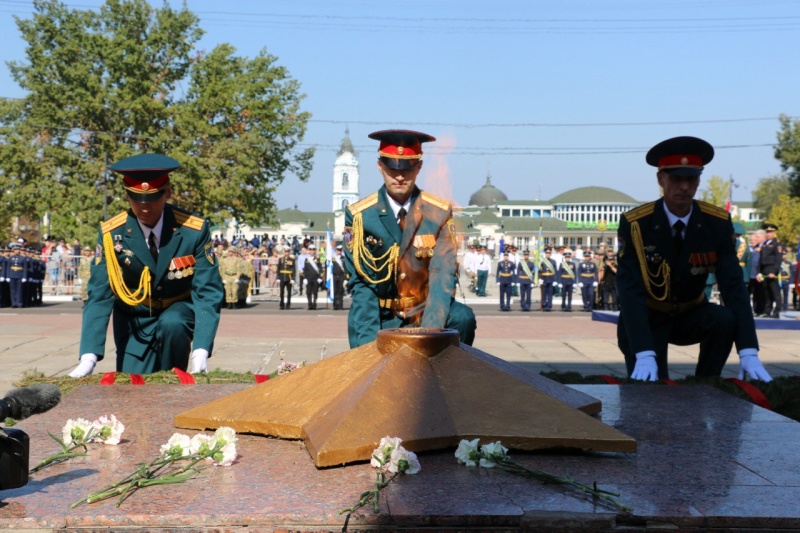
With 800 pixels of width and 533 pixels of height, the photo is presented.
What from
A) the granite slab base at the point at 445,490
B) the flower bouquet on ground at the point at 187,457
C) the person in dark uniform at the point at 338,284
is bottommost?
the granite slab base at the point at 445,490

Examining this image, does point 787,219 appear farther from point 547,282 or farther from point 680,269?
→ point 680,269

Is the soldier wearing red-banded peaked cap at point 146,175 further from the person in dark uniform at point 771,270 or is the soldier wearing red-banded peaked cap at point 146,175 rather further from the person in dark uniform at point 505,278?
the person in dark uniform at point 505,278

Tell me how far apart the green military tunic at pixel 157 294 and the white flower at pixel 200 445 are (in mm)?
2614

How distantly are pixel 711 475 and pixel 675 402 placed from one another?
4.70ft

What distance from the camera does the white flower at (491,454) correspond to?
2.84 m

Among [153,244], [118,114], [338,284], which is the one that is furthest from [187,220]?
[118,114]

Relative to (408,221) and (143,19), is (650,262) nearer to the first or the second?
(408,221)

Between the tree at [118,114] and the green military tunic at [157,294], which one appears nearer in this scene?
the green military tunic at [157,294]

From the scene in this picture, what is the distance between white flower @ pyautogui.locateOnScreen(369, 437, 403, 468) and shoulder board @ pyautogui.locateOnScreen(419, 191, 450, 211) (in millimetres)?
2442

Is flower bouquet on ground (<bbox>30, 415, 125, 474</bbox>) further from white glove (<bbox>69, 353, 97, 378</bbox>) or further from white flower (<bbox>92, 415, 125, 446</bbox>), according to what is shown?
white glove (<bbox>69, 353, 97, 378</bbox>)

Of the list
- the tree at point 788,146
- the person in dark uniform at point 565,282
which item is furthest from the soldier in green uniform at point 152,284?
the tree at point 788,146

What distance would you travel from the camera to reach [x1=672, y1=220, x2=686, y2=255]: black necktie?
5613 mm

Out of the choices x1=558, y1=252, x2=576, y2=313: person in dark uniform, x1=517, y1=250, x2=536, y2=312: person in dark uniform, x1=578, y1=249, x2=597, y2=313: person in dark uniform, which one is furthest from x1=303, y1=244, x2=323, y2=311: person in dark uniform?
x1=578, y1=249, x2=597, y2=313: person in dark uniform

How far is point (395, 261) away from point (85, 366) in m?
1.71
